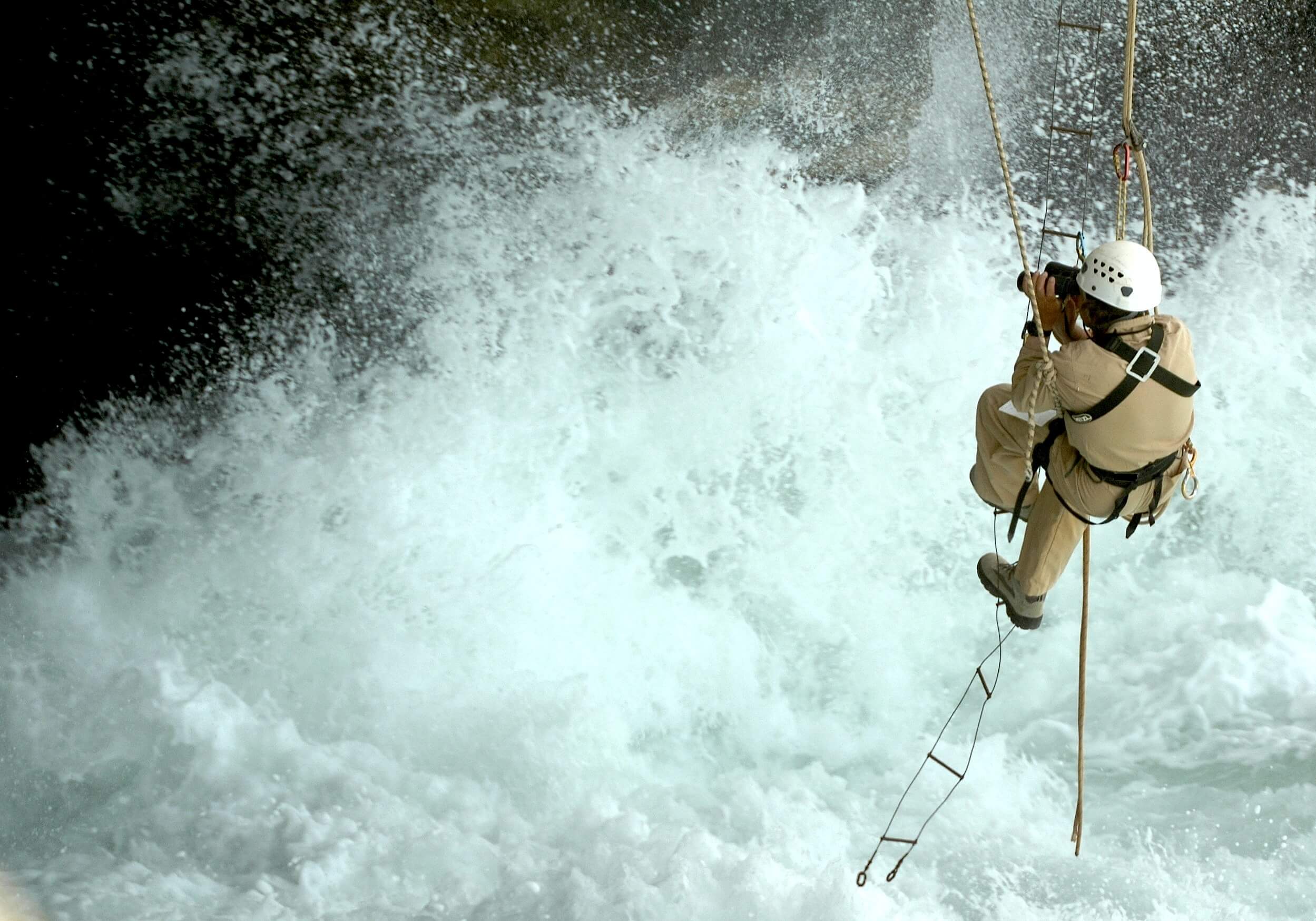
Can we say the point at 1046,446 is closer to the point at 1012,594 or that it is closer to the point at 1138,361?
the point at 1138,361

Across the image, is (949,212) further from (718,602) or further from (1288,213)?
(718,602)

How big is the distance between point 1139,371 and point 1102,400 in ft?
0.38

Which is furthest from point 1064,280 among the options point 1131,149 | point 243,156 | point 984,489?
point 243,156

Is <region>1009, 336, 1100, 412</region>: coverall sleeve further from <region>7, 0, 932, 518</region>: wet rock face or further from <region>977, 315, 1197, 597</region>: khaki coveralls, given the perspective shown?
<region>7, 0, 932, 518</region>: wet rock face

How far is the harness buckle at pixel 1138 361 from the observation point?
246 cm

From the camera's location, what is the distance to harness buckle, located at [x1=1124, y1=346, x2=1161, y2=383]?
246 cm

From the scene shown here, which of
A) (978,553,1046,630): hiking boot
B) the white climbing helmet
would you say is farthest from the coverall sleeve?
(978,553,1046,630): hiking boot

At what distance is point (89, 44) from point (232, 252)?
1.04 m

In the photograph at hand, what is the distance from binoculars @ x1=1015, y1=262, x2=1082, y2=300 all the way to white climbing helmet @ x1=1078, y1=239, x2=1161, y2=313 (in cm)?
8

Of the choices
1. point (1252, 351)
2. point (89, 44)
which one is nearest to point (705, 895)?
point (1252, 351)

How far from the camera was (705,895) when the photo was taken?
3490 millimetres

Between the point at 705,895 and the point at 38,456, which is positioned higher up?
the point at 38,456

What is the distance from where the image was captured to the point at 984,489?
10.9ft

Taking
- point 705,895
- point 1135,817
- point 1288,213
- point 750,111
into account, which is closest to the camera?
point 705,895
